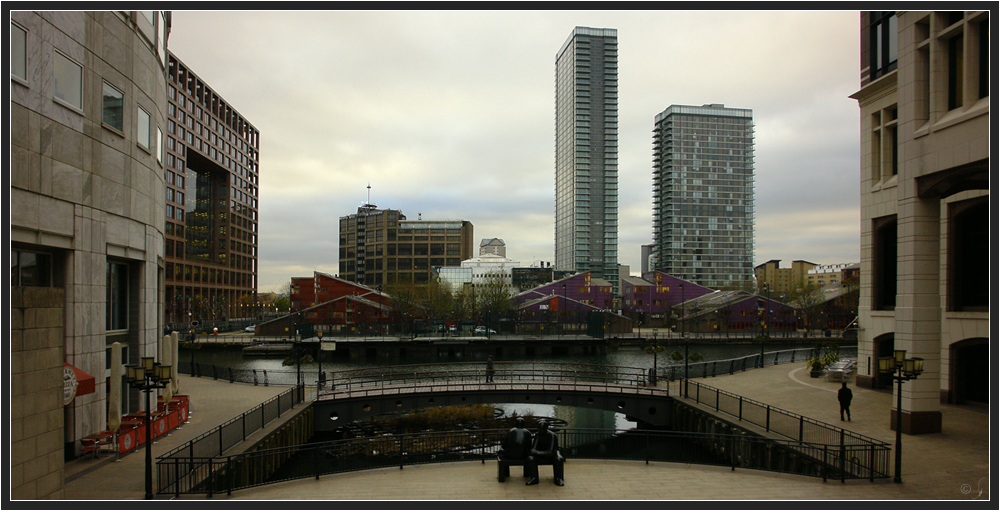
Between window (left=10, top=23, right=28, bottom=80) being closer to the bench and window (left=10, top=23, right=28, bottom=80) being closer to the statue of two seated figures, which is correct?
the statue of two seated figures

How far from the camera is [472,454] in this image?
24219 mm

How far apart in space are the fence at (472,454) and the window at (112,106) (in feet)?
36.8

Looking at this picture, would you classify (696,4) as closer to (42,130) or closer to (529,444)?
(529,444)

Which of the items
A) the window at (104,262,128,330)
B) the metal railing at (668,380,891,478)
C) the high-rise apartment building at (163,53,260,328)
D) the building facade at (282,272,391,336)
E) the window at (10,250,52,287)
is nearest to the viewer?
the metal railing at (668,380,891,478)

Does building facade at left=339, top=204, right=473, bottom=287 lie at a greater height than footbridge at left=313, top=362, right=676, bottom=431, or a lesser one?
greater

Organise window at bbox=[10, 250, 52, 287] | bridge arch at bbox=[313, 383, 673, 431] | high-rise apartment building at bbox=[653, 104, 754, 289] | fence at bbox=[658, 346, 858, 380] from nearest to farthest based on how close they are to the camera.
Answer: window at bbox=[10, 250, 52, 287] → bridge arch at bbox=[313, 383, 673, 431] → fence at bbox=[658, 346, 858, 380] → high-rise apartment building at bbox=[653, 104, 754, 289]

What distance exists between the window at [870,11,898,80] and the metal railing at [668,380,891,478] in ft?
63.1

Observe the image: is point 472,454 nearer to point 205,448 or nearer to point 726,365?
point 205,448

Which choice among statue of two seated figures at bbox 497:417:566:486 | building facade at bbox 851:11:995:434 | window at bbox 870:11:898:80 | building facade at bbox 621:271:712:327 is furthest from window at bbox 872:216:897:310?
building facade at bbox 621:271:712:327

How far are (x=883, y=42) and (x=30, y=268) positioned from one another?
3732 cm

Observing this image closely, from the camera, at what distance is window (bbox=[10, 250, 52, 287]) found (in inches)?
614

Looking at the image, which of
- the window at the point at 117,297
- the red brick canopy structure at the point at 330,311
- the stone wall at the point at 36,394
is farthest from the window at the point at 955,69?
the red brick canopy structure at the point at 330,311

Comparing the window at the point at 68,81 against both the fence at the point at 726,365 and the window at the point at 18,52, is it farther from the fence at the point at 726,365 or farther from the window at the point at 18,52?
the fence at the point at 726,365

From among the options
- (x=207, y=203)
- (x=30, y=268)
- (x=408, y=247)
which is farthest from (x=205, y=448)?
(x=408, y=247)
